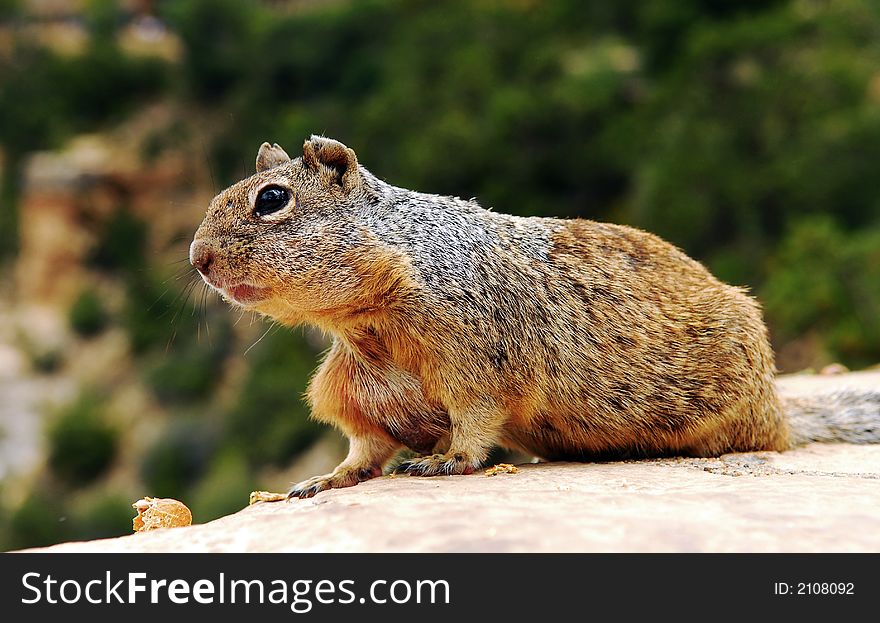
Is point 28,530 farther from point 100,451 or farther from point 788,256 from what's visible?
point 788,256

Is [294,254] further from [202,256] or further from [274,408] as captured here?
[274,408]

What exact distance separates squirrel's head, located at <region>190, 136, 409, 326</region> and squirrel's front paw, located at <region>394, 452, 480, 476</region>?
958 mm

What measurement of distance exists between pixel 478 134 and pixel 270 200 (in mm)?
35516

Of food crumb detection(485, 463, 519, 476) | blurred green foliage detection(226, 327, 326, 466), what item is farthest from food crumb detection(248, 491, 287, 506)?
blurred green foliage detection(226, 327, 326, 466)

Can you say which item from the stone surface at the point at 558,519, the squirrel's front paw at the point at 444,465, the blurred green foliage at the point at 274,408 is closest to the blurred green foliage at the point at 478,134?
the blurred green foliage at the point at 274,408

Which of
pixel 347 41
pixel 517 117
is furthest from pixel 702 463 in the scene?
pixel 347 41

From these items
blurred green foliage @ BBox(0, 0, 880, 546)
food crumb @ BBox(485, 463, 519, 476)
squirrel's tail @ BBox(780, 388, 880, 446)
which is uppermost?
blurred green foliage @ BBox(0, 0, 880, 546)

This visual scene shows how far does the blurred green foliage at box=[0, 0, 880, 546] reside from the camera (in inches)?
1127

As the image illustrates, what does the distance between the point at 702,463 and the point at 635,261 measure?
1.47m

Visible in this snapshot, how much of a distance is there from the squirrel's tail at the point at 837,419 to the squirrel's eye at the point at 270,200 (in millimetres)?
4007

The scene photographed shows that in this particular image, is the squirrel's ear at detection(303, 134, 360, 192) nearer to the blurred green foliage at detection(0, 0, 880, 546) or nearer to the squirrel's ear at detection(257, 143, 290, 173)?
the squirrel's ear at detection(257, 143, 290, 173)

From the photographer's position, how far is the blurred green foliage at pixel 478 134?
28.6 m

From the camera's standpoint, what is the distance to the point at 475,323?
5582 millimetres

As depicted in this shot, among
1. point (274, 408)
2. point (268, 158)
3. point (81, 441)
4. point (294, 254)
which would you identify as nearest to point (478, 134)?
point (274, 408)
